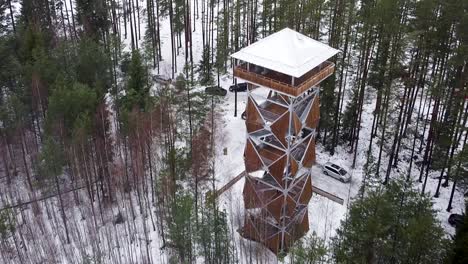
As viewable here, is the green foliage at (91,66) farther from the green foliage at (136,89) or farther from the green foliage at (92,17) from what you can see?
the green foliage at (92,17)

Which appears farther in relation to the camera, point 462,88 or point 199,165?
point 199,165

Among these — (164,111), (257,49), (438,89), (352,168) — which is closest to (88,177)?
(164,111)

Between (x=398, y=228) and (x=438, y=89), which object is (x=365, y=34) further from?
(x=398, y=228)

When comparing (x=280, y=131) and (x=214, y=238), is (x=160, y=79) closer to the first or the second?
(x=280, y=131)

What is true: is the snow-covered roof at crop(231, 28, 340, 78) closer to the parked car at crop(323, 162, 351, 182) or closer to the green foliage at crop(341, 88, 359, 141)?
the green foliage at crop(341, 88, 359, 141)

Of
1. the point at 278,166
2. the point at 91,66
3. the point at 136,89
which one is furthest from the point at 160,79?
the point at 278,166

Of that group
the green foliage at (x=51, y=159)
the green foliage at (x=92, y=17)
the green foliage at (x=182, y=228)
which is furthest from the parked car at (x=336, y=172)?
the green foliage at (x=92, y=17)
